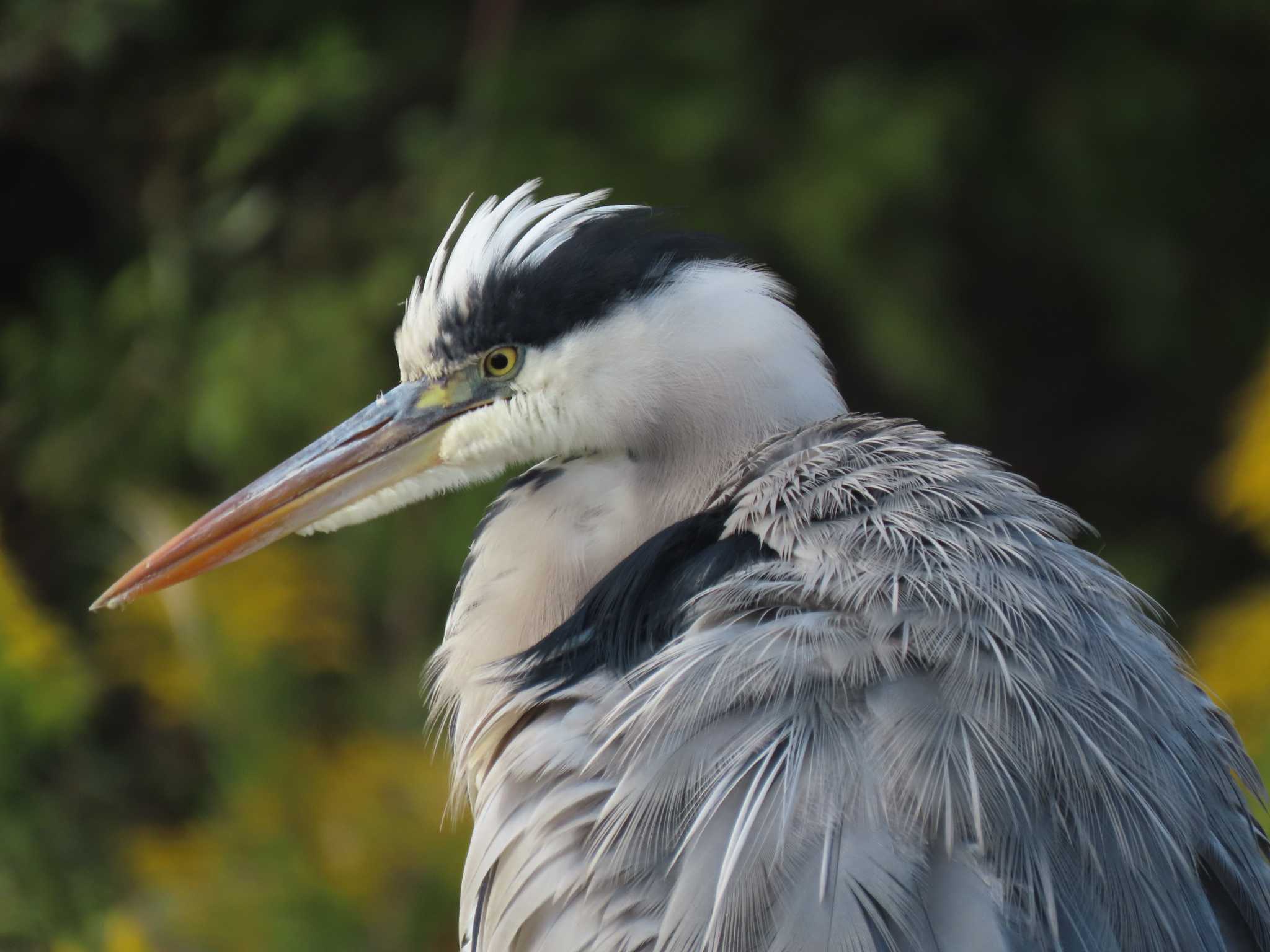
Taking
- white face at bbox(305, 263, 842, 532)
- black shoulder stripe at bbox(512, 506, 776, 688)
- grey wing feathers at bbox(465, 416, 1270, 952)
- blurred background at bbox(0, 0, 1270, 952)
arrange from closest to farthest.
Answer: grey wing feathers at bbox(465, 416, 1270, 952) < black shoulder stripe at bbox(512, 506, 776, 688) < white face at bbox(305, 263, 842, 532) < blurred background at bbox(0, 0, 1270, 952)

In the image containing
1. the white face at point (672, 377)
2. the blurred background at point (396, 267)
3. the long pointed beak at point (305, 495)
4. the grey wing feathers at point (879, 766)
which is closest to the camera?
the grey wing feathers at point (879, 766)

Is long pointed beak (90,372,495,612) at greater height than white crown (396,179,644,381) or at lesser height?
lesser

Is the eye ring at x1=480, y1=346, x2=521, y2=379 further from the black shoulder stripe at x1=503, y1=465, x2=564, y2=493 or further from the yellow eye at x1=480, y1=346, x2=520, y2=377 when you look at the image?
the black shoulder stripe at x1=503, y1=465, x2=564, y2=493

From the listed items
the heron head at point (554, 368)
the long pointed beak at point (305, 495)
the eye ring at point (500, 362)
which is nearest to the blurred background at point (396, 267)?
the long pointed beak at point (305, 495)

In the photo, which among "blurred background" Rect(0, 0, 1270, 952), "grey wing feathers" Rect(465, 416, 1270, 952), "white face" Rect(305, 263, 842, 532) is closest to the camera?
"grey wing feathers" Rect(465, 416, 1270, 952)

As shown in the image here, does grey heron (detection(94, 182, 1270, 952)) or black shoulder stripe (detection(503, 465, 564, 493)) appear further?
black shoulder stripe (detection(503, 465, 564, 493))

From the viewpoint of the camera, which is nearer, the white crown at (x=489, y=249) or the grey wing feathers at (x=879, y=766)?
the grey wing feathers at (x=879, y=766)

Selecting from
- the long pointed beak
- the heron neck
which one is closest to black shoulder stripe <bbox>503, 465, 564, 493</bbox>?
the heron neck

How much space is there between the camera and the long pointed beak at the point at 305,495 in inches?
67.1

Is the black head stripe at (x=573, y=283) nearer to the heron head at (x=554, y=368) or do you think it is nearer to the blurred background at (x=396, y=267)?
the heron head at (x=554, y=368)

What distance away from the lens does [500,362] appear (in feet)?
5.41

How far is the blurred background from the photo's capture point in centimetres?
321

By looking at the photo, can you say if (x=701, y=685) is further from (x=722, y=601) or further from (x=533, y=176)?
(x=533, y=176)

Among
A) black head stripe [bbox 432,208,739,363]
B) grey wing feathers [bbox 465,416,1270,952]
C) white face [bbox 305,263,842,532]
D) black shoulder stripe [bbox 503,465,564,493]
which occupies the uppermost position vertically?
black head stripe [bbox 432,208,739,363]
